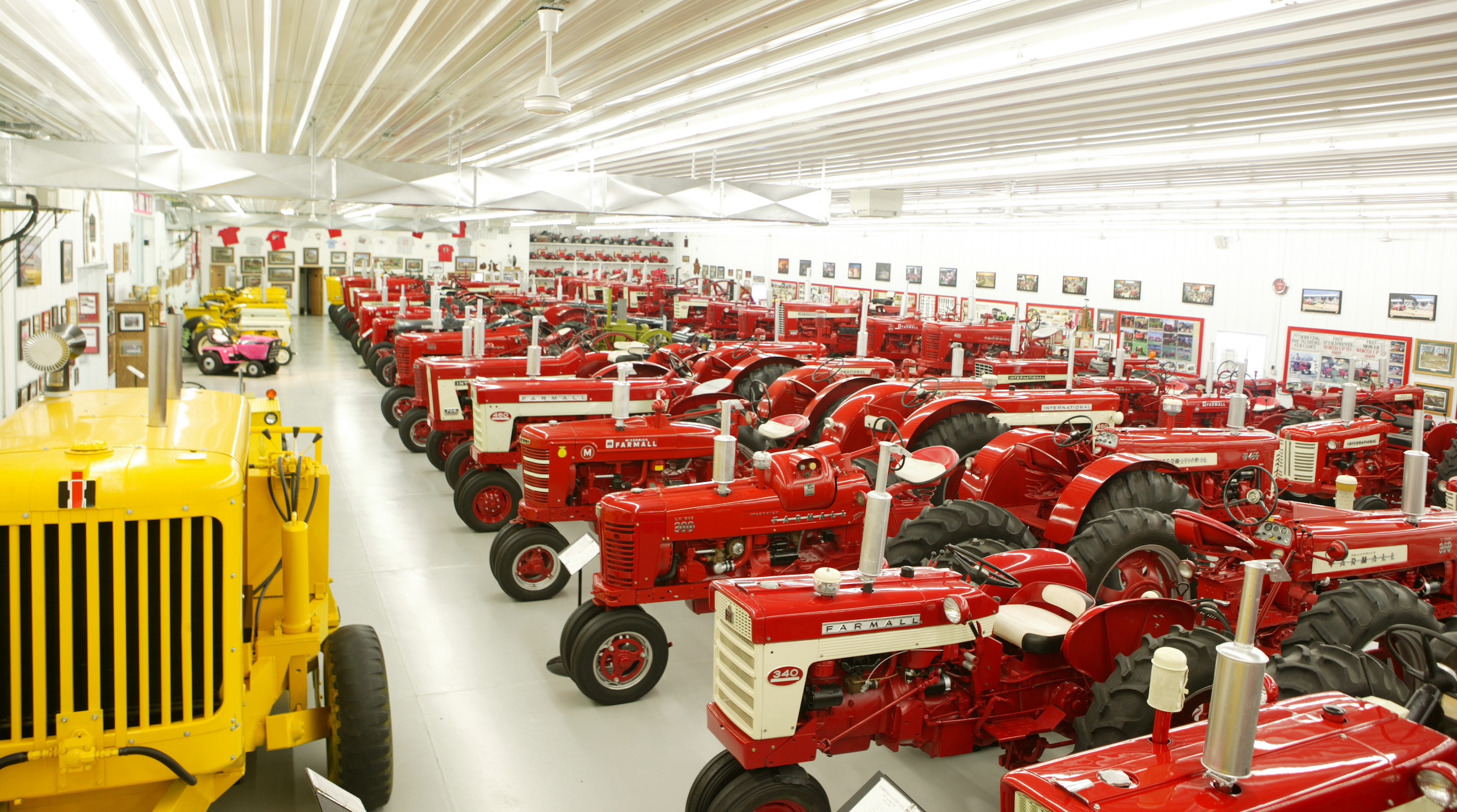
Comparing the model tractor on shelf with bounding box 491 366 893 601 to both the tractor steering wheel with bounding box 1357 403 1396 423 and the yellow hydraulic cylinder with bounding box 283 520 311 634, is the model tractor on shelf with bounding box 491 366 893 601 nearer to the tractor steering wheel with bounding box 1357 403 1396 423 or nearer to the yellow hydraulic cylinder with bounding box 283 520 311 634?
the yellow hydraulic cylinder with bounding box 283 520 311 634

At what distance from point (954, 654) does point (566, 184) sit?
811 cm

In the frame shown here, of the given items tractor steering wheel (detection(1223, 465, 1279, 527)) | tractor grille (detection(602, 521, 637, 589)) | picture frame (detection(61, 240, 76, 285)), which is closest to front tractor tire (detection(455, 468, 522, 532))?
tractor grille (detection(602, 521, 637, 589))

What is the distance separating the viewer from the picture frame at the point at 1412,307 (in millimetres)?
14516

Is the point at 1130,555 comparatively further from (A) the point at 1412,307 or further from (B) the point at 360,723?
(A) the point at 1412,307

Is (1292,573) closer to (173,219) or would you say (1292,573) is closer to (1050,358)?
(1050,358)


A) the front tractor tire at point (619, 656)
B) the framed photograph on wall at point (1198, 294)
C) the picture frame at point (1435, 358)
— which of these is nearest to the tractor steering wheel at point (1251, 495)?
the front tractor tire at point (619, 656)

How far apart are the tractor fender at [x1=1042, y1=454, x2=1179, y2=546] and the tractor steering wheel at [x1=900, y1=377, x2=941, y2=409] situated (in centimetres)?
234

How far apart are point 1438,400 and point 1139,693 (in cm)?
1381

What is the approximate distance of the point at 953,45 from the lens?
19.8 feet

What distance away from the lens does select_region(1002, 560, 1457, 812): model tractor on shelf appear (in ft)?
7.66

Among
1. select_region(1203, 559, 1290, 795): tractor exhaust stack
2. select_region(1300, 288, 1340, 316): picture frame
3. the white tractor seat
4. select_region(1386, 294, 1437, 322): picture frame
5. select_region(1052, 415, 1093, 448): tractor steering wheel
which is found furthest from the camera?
select_region(1300, 288, 1340, 316): picture frame

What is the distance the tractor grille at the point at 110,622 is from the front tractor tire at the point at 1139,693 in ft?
9.55

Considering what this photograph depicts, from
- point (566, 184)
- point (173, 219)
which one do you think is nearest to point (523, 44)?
point (566, 184)

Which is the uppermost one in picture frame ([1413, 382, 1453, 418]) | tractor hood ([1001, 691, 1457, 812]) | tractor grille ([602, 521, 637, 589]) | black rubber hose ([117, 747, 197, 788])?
picture frame ([1413, 382, 1453, 418])
